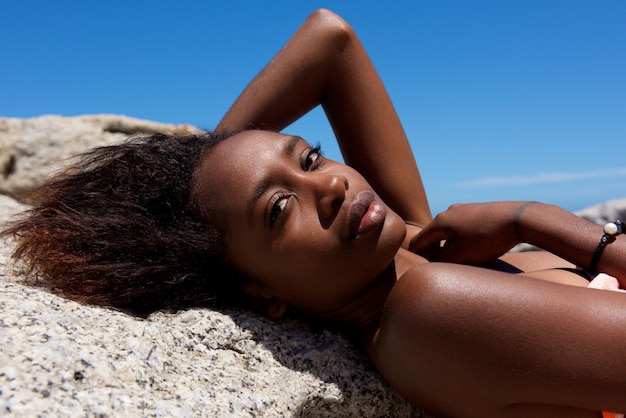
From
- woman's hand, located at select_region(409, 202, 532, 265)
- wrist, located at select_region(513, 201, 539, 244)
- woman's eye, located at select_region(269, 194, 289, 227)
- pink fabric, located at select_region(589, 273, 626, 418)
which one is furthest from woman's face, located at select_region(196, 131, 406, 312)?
pink fabric, located at select_region(589, 273, 626, 418)

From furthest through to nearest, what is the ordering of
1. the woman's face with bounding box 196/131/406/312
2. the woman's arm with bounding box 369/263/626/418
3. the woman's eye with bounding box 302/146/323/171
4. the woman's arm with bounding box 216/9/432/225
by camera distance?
the woman's arm with bounding box 216/9/432/225
the woman's eye with bounding box 302/146/323/171
the woman's face with bounding box 196/131/406/312
the woman's arm with bounding box 369/263/626/418

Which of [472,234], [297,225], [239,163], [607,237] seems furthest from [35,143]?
[607,237]

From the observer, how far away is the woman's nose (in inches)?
91.9

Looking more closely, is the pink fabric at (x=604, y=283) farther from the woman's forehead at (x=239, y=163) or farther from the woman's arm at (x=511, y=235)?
the woman's forehead at (x=239, y=163)

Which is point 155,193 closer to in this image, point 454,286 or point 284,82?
point 284,82

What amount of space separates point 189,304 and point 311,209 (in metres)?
0.61

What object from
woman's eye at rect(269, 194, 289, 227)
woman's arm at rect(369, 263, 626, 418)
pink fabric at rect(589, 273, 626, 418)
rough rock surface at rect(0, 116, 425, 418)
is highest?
woman's eye at rect(269, 194, 289, 227)

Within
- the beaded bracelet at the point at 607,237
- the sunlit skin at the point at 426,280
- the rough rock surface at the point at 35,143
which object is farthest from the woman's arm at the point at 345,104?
the rough rock surface at the point at 35,143

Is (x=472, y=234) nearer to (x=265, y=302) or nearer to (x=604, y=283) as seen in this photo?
(x=604, y=283)

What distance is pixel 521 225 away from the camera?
2.58 metres

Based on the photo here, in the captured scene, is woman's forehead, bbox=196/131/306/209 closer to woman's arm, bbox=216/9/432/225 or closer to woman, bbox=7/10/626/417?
woman, bbox=7/10/626/417

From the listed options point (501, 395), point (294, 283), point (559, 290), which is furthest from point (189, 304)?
point (559, 290)

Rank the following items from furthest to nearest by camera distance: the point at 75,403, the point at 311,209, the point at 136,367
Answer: the point at 311,209 → the point at 136,367 → the point at 75,403

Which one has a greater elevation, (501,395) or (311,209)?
(311,209)
